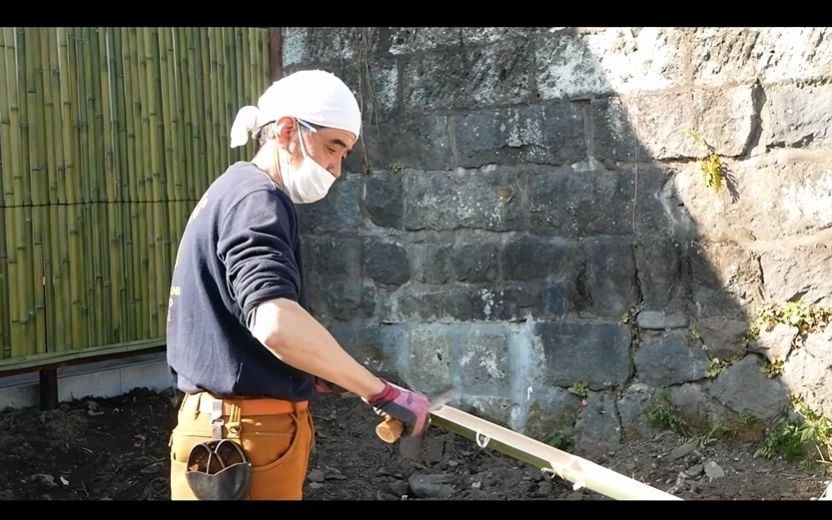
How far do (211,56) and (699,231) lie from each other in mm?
2797

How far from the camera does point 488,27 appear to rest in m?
5.60

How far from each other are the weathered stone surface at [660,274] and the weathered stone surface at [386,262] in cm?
126

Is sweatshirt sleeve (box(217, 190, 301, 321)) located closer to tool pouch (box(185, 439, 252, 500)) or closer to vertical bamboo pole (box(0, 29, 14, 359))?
tool pouch (box(185, 439, 252, 500))

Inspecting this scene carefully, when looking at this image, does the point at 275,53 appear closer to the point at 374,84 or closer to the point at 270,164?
the point at 374,84

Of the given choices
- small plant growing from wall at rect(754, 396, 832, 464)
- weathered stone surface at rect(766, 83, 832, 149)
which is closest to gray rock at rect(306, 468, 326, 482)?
small plant growing from wall at rect(754, 396, 832, 464)

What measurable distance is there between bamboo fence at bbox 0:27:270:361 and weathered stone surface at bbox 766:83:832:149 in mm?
2901

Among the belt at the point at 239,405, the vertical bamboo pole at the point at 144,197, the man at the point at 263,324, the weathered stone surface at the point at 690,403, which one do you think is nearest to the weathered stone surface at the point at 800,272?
the weathered stone surface at the point at 690,403

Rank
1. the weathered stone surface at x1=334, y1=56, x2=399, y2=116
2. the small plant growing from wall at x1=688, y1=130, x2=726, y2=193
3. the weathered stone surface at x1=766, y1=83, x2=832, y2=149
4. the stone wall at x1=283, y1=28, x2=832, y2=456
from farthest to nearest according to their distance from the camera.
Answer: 1. the weathered stone surface at x1=334, y1=56, x2=399, y2=116
2. the small plant growing from wall at x1=688, y1=130, x2=726, y2=193
3. the stone wall at x1=283, y1=28, x2=832, y2=456
4. the weathered stone surface at x1=766, y1=83, x2=832, y2=149

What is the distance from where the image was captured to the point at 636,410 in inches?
209

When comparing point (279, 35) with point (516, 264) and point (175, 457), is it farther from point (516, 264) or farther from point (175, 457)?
point (175, 457)

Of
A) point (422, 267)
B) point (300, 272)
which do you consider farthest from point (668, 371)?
point (300, 272)

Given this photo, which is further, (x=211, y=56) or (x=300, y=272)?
(x=211, y=56)

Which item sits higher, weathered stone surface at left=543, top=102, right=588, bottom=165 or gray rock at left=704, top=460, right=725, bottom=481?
weathered stone surface at left=543, top=102, right=588, bottom=165

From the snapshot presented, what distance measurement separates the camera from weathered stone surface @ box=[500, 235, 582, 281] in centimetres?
544
